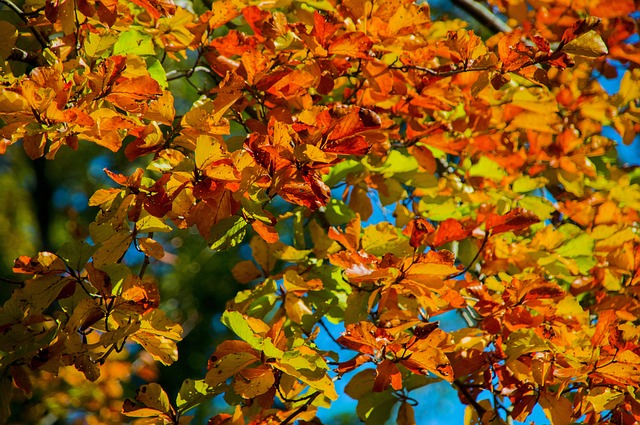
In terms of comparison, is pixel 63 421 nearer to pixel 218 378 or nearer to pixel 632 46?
pixel 218 378

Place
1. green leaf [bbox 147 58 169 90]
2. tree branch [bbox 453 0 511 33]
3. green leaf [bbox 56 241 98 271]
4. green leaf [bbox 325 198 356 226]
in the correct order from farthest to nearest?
tree branch [bbox 453 0 511 33]
green leaf [bbox 325 198 356 226]
green leaf [bbox 147 58 169 90]
green leaf [bbox 56 241 98 271]

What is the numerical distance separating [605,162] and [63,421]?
3.26 m

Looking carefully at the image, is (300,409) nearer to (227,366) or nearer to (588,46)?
(227,366)

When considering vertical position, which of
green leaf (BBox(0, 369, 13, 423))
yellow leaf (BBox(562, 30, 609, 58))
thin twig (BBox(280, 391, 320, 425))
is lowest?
green leaf (BBox(0, 369, 13, 423))

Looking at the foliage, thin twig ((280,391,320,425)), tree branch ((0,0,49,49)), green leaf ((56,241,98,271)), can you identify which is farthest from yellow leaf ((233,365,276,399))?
tree branch ((0,0,49,49))

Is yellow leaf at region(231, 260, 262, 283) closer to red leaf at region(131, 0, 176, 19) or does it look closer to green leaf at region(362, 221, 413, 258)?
green leaf at region(362, 221, 413, 258)

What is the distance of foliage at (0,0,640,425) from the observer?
86 centimetres

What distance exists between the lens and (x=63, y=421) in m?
3.70

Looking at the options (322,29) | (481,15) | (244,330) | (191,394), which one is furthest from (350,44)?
(481,15)

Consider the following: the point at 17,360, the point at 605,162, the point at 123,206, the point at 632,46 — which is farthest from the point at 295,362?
the point at 632,46

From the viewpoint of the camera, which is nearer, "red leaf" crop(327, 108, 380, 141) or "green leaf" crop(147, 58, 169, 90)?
"red leaf" crop(327, 108, 380, 141)

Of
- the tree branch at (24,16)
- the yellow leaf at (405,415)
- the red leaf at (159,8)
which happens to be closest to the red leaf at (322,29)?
the red leaf at (159,8)

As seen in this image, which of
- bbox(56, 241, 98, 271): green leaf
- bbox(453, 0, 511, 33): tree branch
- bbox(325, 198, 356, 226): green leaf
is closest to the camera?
bbox(56, 241, 98, 271): green leaf

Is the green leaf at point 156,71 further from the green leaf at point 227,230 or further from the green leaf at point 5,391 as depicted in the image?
the green leaf at point 5,391
